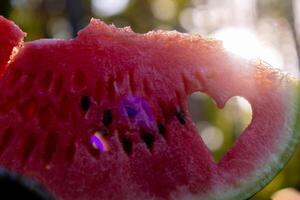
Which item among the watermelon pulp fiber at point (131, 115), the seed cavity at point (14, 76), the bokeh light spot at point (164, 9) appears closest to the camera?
the watermelon pulp fiber at point (131, 115)

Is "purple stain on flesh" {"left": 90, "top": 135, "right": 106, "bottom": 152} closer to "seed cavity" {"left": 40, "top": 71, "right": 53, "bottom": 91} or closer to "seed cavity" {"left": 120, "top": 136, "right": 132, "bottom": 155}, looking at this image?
"seed cavity" {"left": 120, "top": 136, "right": 132, "bottom": 155}

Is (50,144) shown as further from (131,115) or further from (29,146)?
(131,115)

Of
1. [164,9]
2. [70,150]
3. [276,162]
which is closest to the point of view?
[70,150]

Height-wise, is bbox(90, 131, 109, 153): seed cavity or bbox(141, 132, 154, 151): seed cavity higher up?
bbox(90, 131, 109, 153): seed cavity

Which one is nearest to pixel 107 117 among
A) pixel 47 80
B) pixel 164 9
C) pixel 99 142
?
pixel 99 142

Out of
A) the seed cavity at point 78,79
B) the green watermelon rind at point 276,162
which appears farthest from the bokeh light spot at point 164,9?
the seed cavity at point 78,79

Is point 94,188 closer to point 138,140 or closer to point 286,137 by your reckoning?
point 138,140

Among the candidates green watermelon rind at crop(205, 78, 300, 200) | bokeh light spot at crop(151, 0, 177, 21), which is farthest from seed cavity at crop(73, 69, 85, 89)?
bokeh light spot at crop(151, 0, 177, 21)

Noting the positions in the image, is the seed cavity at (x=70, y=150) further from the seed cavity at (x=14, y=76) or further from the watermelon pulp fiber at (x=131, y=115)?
the seed cavity at (x=14, y=76)
